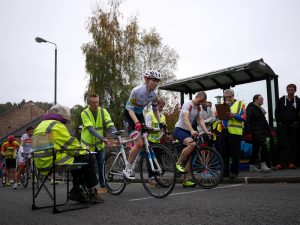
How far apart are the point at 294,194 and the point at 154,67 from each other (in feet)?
109

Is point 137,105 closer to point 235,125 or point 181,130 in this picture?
point 181,130

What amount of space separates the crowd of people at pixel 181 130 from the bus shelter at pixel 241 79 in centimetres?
44

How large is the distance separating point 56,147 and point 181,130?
3.22 metres

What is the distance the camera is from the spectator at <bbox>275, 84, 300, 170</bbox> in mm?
10492

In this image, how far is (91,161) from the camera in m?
5.91

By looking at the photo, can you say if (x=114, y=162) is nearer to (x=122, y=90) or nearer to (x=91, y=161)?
(x=91, y=161)

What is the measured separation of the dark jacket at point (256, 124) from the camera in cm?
1007

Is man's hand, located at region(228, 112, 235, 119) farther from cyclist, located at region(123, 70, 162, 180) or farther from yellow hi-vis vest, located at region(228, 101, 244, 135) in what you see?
cyclist, located at region(123, 70, 162, 180)

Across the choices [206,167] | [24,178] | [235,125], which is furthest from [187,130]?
[24,178]

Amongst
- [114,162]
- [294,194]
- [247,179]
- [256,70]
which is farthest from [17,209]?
[256,70]

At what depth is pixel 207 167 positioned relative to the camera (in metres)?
7.30

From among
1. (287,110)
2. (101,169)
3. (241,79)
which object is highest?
(241,79)

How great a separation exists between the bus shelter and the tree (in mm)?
19817

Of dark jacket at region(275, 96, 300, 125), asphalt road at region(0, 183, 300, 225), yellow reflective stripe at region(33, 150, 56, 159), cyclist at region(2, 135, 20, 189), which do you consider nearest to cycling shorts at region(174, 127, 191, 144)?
asphalt road at region(0, 183, 300, 225)
